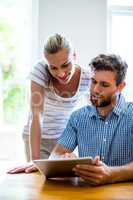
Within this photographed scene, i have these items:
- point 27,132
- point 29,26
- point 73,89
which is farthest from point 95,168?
point 29,26

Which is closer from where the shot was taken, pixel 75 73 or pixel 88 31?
pixel 75 73

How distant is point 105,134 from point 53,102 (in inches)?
20.2

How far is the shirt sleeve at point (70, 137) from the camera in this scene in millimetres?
1949

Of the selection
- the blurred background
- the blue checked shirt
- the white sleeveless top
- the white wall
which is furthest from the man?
the white wall

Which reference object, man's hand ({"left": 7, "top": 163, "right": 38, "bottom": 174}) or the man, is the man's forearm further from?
man's hand ({"left": 7, "top": 163, "right": 38, "bottom": 174})

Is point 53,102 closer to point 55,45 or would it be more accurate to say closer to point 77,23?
point 55,45

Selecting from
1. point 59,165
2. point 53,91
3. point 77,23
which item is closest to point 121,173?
point 59,165

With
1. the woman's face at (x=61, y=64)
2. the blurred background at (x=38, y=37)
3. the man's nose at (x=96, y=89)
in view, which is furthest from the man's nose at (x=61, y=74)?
the blurred background at (x=38, y=37)

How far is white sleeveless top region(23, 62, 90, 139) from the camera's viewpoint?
220cm

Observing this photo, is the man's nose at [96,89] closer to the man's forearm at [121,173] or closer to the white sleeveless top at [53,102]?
the white sleeveless top at [53,102]

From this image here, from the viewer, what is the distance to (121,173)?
161 centimetres

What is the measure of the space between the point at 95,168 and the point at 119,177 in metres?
0.12

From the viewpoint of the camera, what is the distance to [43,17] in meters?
3.38

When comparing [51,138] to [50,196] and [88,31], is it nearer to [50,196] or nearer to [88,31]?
[50,196]
